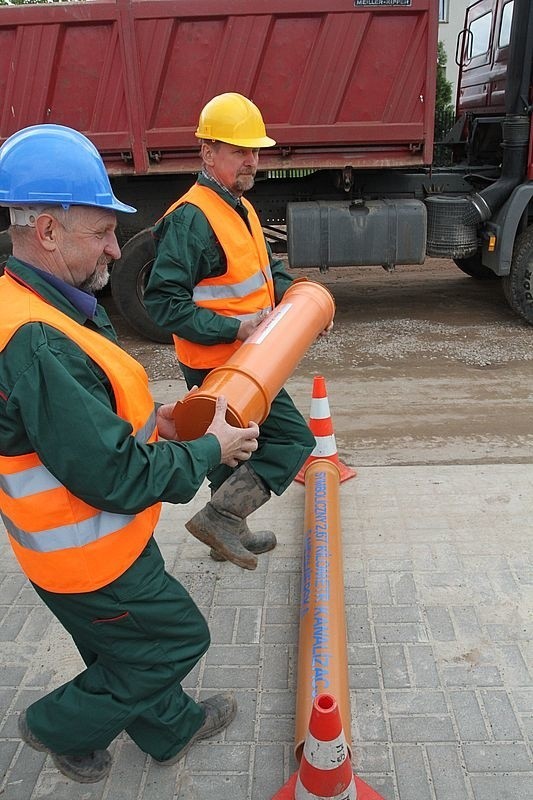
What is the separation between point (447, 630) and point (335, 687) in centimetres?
76

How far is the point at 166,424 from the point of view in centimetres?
236

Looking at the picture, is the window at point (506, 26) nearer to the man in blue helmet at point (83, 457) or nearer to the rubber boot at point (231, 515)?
the rubber boot at point (231, 515)

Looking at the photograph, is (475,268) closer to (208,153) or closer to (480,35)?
(480,35)

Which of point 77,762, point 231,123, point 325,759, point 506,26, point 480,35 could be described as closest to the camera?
point 325,759

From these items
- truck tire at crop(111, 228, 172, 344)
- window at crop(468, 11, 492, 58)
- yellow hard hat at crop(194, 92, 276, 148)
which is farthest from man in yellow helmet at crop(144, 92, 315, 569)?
window at crop(468, 11, 492, 58)

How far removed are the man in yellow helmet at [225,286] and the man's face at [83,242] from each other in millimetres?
1176

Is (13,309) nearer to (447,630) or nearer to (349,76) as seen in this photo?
(447,630)

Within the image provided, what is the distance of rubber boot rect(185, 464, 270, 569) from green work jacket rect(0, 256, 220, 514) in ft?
4.53

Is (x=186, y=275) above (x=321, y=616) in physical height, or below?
above

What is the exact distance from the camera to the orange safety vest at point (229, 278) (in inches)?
121

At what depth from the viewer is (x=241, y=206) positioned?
10.5ft

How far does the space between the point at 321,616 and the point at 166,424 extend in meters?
1.03

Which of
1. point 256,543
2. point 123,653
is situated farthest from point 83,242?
point 256,543

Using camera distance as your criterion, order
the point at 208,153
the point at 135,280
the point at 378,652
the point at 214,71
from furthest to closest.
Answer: the point at 135,280, the point at 214,71, the point at 208,153, the point at 378,652
